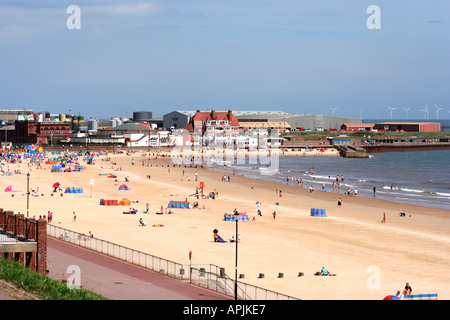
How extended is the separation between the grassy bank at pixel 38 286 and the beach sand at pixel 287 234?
378 inches

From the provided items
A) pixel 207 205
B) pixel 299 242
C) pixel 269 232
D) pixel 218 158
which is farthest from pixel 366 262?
pixel 218 158

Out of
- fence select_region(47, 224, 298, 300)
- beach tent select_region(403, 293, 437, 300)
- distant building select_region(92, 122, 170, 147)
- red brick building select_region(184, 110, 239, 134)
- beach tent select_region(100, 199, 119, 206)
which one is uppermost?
red brick building select_region(184, 110, 239, 134)

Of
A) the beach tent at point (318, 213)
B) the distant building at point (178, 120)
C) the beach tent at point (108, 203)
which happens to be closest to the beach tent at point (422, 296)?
the beach tent at point (318, 213)

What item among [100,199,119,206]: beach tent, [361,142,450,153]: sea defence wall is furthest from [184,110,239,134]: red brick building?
[100,199,119,206]: beach tent

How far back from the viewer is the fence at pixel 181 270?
25406mm

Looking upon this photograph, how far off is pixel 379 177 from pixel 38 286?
72.8 metres

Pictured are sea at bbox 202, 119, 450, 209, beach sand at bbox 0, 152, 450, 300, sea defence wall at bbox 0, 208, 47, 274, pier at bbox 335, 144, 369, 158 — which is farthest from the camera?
pier at bbox 335, 144, 369, 158

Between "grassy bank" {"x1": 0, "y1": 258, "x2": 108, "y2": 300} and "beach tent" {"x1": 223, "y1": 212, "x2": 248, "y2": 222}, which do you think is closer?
"grassy bank" {"x1": 0, "y1": 258, "x2": 108, "y2": 300}

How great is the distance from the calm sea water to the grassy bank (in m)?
44.2

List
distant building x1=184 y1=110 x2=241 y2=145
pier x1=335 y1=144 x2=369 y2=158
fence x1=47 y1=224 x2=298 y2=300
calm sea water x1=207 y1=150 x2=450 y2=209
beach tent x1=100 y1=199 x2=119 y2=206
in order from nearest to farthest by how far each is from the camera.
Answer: fence x1=47 y1=224 x2=298 y2=300
beach tent x1=100 y1=199 x2=119 y2=206
calm sea water x1=207 y1=150 x2=450 y2=209
pier x1=335 y1=144 x2=369 y2=158
distant building x1=184 y1=110 x2=241 y2=145

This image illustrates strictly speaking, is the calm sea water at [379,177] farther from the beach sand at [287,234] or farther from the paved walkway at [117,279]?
the paved walkway at [117,279]

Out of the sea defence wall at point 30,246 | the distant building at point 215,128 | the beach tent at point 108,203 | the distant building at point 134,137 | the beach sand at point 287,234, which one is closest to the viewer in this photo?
the sea defence wall at point 30,246

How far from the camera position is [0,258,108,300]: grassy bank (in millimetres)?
19484

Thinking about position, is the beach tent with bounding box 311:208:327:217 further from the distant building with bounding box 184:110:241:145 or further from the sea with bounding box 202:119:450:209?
the distant building with bounding box 184:110:241:145
